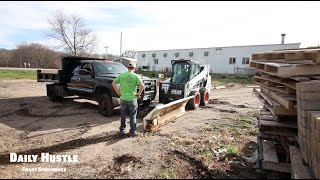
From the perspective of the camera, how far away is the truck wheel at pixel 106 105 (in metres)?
9.80

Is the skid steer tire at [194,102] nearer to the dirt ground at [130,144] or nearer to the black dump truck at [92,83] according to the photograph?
the dirt ground at [130,144]

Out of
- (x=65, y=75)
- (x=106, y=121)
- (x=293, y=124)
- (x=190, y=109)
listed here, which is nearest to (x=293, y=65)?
(x=293, y=124)

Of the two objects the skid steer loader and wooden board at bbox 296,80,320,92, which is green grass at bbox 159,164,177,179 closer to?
wooden board at bbox 296,80,320,92

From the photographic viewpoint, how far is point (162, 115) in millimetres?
8492

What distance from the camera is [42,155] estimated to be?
591 cm

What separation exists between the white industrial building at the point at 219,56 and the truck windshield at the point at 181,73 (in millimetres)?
25648

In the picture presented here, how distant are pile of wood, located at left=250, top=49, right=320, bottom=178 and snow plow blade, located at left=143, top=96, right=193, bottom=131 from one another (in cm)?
298

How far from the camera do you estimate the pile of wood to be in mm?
3885

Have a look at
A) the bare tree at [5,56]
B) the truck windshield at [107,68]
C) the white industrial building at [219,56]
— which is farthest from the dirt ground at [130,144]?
the bare tree at [5,56]

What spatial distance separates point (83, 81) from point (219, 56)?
35.7 meters

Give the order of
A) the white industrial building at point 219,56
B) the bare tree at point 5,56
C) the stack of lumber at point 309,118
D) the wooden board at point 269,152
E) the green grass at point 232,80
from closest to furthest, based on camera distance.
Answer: the stack of lumber at point 309,118 < the wooden board at point 269,152 < the green grass at point 232,80 < the white industrial building at point 219,56 < the bare tree at point 5,56

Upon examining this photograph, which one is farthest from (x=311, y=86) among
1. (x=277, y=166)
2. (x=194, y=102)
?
(x=194, y=102)

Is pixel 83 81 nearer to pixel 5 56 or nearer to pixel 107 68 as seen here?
pixel 107 68

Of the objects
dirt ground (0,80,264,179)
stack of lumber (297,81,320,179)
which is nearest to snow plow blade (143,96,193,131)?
dirt ground (0,80,264,179)
